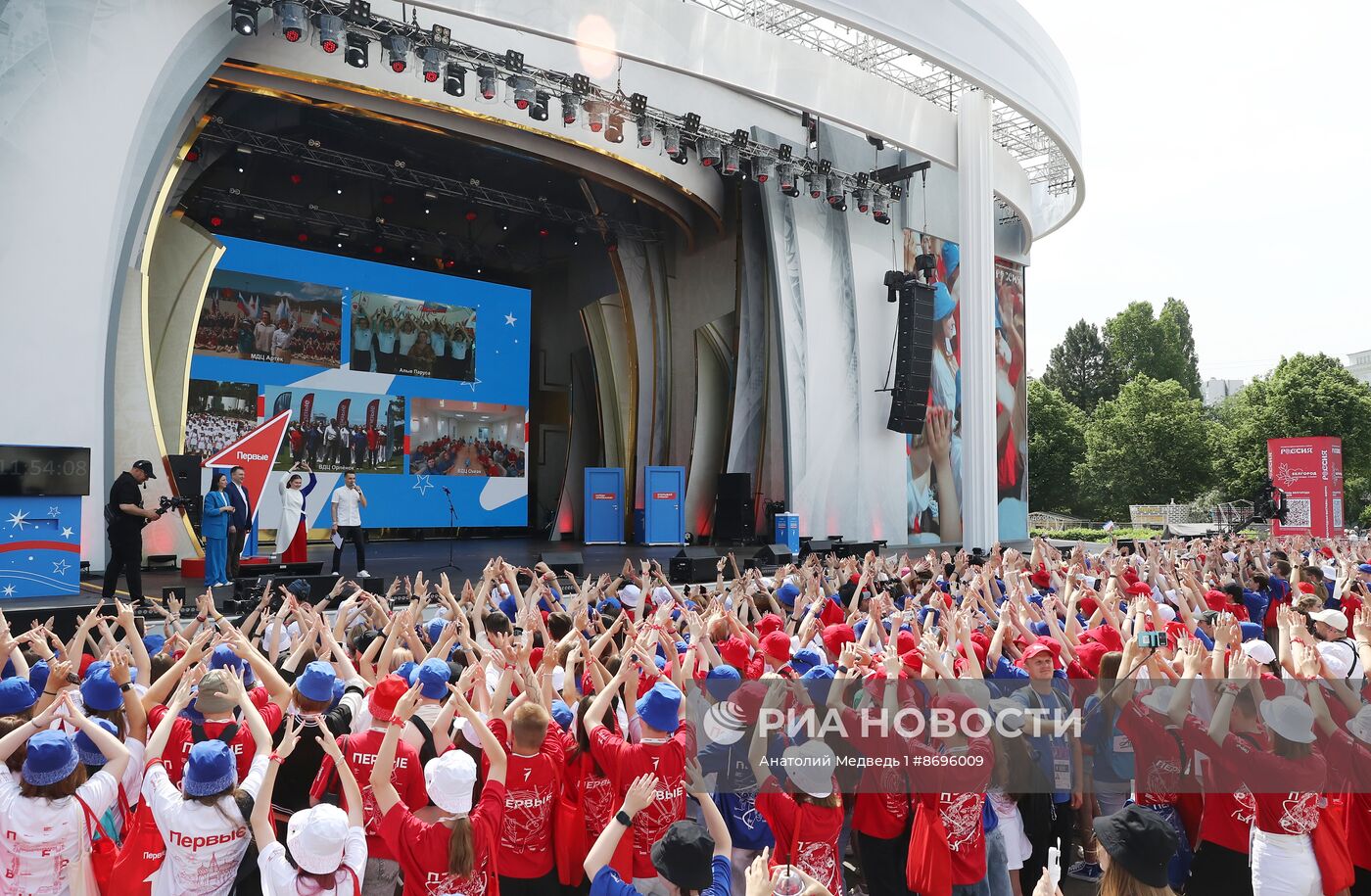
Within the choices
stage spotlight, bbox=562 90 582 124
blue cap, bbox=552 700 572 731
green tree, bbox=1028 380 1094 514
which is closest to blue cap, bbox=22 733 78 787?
blue cap, bbox=552 700 572 731

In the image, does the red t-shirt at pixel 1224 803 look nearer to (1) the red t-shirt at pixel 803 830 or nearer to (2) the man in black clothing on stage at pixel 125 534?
(1) the red t-shirt at pixel 803 830

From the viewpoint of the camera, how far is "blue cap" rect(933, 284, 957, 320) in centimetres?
2372

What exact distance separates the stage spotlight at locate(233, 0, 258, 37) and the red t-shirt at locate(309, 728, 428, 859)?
12.2 m

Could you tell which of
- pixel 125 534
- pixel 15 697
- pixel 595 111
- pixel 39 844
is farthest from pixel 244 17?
pixel 39 844

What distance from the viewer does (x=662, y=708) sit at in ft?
11.6

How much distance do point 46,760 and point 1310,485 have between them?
91.1ft

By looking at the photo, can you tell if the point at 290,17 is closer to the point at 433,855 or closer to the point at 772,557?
the point at 772,557

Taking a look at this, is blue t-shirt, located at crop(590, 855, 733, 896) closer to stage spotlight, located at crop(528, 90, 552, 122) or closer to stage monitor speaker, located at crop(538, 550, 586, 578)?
stage monitor speaker, located at crop(538, 550, 586, 578)

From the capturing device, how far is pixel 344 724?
3824mm

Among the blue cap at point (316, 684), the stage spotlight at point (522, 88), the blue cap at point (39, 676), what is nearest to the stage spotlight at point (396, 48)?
the stage spotlight at point (522, 88)

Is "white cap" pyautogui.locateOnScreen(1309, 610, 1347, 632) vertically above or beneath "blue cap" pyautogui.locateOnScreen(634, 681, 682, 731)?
above

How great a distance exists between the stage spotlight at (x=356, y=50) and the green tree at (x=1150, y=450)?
134 ft

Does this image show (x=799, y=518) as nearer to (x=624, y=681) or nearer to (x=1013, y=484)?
(x=1013, y=484)

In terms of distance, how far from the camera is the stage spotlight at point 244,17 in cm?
1248
